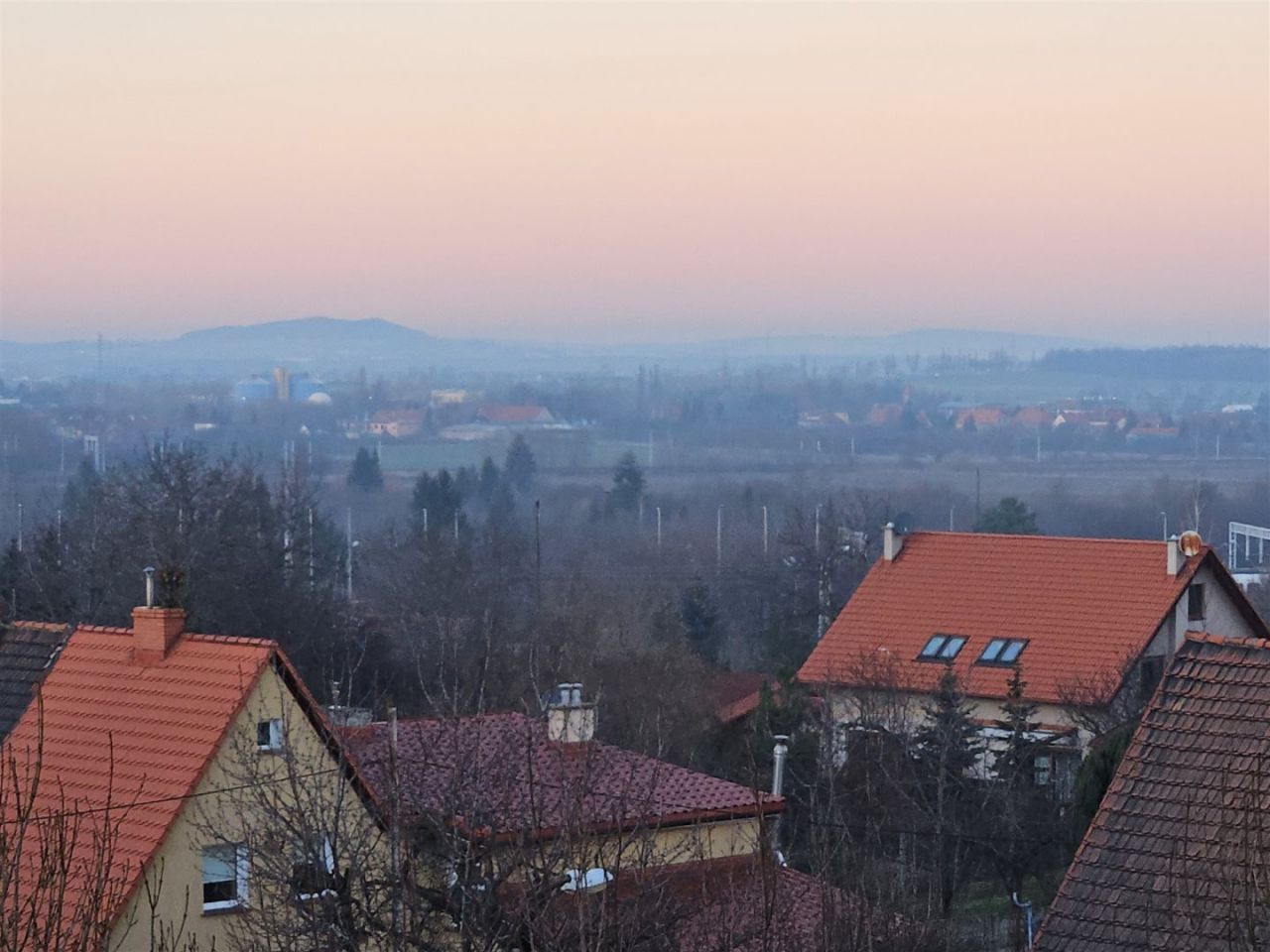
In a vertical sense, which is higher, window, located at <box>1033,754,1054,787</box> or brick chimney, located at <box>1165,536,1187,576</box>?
brick chimney, located at <box>1165,536,1187,576</box>

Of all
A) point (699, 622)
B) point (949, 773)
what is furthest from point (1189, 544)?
point (699, 622)

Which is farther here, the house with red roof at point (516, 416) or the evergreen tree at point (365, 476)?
the house with red roof at point (516, 416)

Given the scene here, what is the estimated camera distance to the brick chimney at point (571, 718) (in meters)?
18.0

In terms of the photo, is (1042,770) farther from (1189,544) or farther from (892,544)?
(892,544)

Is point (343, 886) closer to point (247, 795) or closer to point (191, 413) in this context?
point (247, 795)

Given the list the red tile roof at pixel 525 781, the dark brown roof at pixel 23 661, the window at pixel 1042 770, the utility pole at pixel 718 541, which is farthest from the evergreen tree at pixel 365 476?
the red tile roof at pixel 525 781

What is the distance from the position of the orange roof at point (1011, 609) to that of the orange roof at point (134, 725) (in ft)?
41.8

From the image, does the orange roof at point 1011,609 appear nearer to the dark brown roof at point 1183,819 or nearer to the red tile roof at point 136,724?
the red tile roof at point 136,724

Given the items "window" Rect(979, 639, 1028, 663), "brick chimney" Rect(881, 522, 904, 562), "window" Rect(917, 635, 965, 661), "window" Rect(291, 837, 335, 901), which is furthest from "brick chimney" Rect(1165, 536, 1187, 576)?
"window" Rect(291, 837, 335, 901)

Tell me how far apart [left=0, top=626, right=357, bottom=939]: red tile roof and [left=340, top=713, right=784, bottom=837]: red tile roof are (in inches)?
41.2

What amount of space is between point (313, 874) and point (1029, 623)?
65.1 feet

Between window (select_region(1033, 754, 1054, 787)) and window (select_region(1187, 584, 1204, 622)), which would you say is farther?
window (select_region(1187, 584, 1204, 622))

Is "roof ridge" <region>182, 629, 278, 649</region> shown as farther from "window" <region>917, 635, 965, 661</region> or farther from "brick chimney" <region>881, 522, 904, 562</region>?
"brick chimney" <region>881, 522, 904, 562</region>

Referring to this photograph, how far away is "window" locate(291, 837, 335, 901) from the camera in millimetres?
11420
